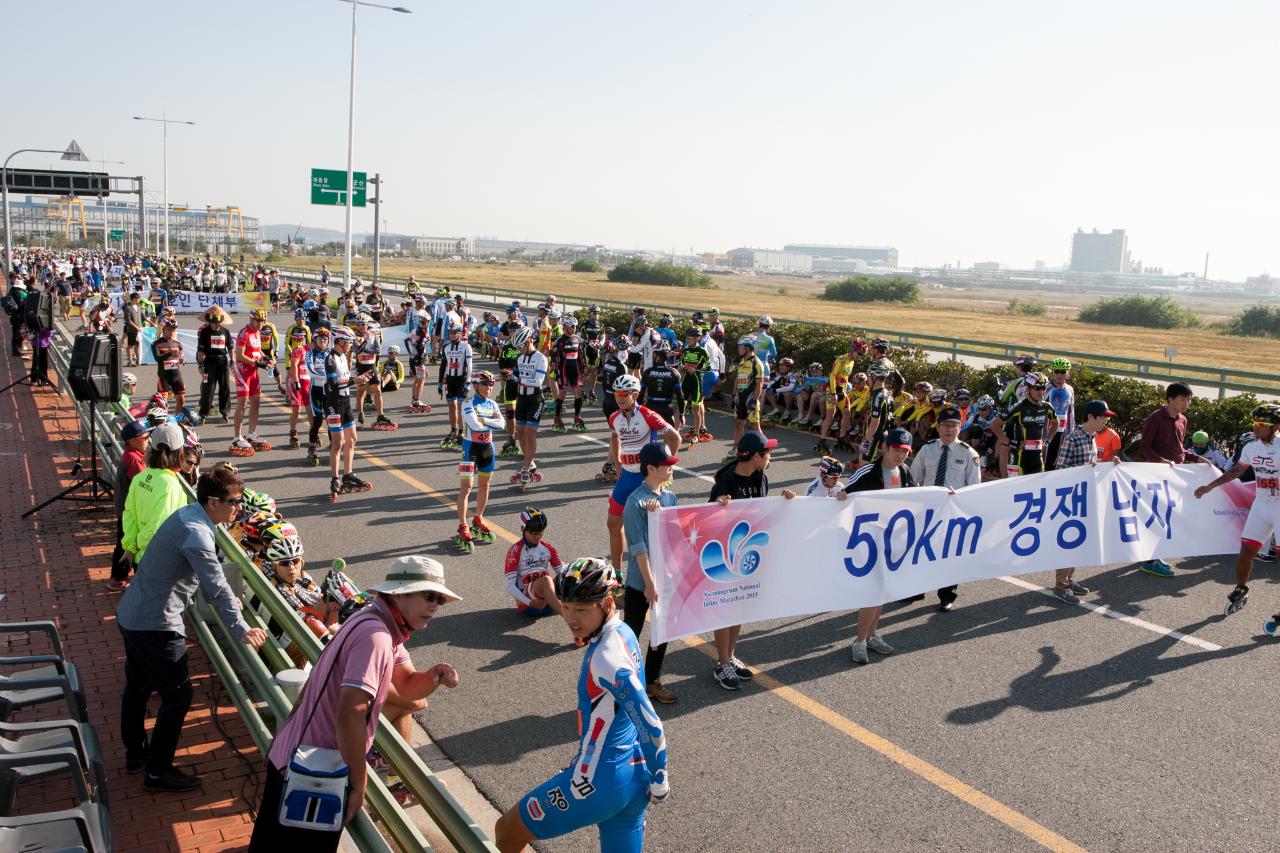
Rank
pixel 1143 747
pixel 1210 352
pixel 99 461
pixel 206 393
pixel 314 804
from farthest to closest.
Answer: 1. pixel 1210 352
2. pixel 206 393
3. pixel 99 461
4. pixel 1143 747
5. pixel 314 804

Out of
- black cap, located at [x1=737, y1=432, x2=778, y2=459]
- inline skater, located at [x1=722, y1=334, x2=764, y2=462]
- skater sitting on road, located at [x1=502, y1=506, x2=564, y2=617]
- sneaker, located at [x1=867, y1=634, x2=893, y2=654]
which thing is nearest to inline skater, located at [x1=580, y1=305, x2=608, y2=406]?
inline skater, located at [x1=722, y1=334, x2=764, y2=462]

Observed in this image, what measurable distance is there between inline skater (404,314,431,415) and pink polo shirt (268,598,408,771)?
51.2 ft

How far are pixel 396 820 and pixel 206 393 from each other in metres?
15.9

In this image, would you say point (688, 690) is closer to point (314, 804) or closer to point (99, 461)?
point (314, 804)

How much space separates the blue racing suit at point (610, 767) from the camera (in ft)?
A: 12.6

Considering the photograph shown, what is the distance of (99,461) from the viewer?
13.7 m

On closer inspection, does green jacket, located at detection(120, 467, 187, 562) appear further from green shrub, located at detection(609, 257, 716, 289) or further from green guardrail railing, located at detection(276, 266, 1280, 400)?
green shrub, located at detection(609, 257, 716, 289)

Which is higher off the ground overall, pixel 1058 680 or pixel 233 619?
pixel 233 619

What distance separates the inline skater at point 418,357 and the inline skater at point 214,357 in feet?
11.8

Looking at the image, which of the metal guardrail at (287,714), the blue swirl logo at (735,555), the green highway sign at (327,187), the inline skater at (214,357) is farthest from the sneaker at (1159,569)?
the green highway sign at (327,187)

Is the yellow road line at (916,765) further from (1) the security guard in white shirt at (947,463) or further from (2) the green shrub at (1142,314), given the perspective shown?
(2) the green shrub at (1142,314)

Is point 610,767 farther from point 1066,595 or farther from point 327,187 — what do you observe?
point 327,187

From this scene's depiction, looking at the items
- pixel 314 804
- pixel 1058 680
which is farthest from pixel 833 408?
pixel 314 804

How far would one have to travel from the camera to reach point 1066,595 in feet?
30.5
